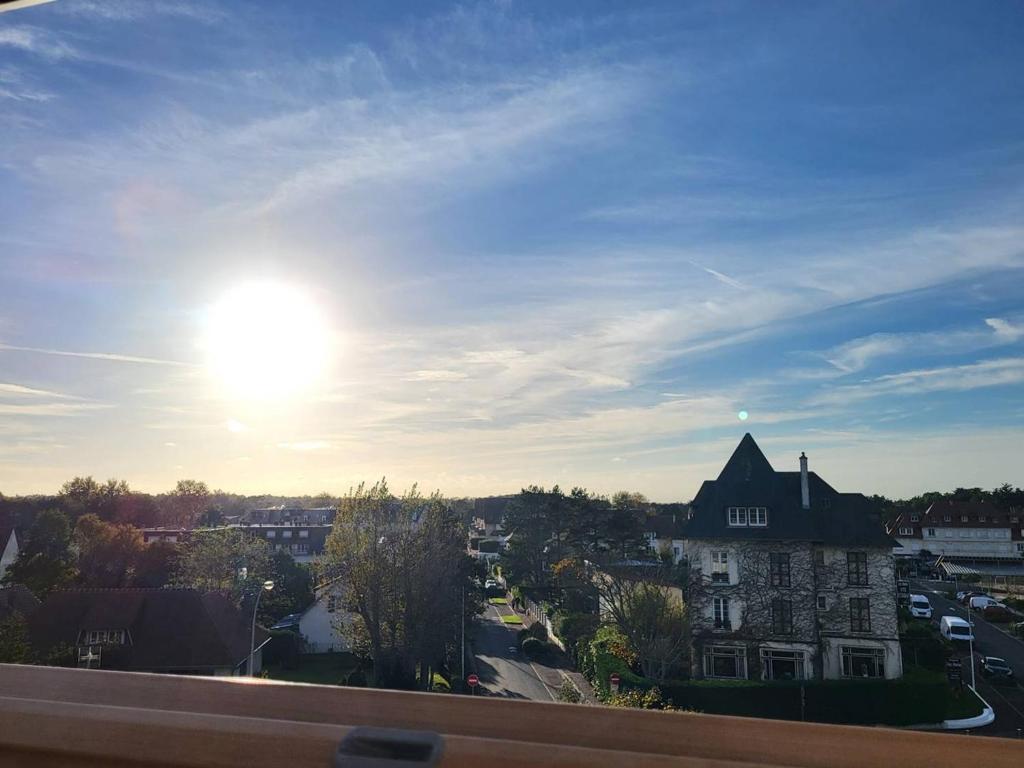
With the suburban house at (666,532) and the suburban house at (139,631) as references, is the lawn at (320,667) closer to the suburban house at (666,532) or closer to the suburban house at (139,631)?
the suburban house at (139,631)

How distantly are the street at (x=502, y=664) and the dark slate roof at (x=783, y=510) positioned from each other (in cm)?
312

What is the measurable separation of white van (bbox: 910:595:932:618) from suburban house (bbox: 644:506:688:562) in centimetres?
405

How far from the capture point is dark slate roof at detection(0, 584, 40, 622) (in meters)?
5.52

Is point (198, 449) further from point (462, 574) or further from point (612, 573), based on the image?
point (612, 573)

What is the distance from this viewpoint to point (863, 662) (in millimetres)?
8445

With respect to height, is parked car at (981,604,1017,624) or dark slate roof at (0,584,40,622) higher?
dark slate roof at (0,584,40,622)

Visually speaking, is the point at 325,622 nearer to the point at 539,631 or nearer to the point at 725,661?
the point at 539,631

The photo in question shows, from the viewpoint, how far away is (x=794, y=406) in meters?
10.9

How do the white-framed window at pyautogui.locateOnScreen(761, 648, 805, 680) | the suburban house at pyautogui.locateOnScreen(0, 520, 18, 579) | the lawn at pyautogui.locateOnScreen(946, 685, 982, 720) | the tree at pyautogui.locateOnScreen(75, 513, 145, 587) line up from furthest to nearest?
the white-framed window at pyautogui.locateOnScreen(761, 648, 805, 680) → the tree at pyautogui.locateOnScreen(75, 513, 145, 587) → the lawn at pyautogui.locateOnScreen(946, 685, 982, 720) → the suburban house at pyautogui.locateOnScreen(0, 520, 18, 579)

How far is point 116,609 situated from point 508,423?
27.0ft

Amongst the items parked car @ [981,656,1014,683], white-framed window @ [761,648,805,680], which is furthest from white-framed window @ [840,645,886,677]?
parked car @ [981,656,1014,683]

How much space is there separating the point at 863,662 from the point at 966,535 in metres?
12.9

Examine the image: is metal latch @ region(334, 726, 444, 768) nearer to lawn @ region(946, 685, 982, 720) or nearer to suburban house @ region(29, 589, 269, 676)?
suburban house @ region(29, 589, 269, 676)

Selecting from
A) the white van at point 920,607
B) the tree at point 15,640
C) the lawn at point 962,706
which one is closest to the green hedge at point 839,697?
the lawn at point 962,706
